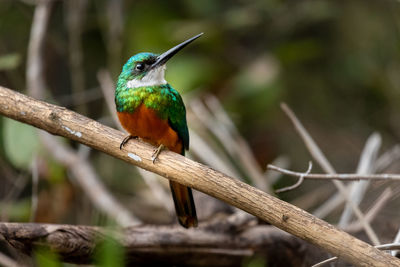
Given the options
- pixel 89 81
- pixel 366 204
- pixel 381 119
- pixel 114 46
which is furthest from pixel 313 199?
pixel 89 81

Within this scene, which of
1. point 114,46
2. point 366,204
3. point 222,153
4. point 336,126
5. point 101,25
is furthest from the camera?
point 336,126

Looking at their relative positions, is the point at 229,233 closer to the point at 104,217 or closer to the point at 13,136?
the point at 104,217

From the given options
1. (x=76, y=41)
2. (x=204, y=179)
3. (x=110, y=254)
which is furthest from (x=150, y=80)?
(x=76, y=41)

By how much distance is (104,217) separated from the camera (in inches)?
98.6

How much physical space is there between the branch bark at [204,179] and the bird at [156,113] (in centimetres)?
32

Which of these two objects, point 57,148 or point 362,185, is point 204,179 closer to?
point 362,185

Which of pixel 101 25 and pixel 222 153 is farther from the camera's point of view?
pixel 101 25

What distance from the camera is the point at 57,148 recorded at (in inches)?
121

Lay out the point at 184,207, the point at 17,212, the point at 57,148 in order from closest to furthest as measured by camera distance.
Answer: the point at 184,207 → the point at 17,212 → the point at 57,148

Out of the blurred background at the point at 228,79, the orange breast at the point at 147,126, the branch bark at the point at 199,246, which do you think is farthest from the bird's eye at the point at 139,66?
the blurred background at the point at 228,79

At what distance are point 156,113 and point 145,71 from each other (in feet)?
0.82

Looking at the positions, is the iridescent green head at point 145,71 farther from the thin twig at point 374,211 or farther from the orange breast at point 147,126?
the thin twig at point 374,211

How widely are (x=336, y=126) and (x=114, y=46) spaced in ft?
6.23

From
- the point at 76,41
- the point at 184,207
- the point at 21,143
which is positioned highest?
the point at 76,41
